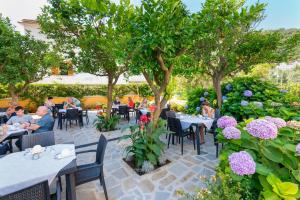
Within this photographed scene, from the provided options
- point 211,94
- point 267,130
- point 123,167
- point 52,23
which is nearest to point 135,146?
point 123,167

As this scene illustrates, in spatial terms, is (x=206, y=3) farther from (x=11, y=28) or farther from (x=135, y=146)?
(x=11, y=28)

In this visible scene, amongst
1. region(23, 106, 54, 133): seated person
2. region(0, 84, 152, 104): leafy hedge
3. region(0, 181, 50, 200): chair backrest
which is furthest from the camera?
region(0, 84, 152, 104): leafy hedge

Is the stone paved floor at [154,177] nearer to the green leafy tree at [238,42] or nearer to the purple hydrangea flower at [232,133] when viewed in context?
the purple hydrangea flower at [232,133]

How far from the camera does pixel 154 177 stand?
10.3 feet

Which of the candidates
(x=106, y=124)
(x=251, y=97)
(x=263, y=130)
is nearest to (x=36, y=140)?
(x=263, y=130)

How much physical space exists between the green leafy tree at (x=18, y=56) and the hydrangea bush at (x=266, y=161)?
7435mm

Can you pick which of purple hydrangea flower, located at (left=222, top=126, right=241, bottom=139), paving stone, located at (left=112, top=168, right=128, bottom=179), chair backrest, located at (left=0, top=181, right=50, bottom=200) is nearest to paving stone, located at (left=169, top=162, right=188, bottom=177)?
paving stone, located at (left=112, top=168, right=128, bottom=179)

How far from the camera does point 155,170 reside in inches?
132

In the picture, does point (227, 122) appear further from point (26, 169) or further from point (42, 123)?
point (42, 123)

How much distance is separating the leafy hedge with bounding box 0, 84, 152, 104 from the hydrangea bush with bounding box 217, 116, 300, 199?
1261cm

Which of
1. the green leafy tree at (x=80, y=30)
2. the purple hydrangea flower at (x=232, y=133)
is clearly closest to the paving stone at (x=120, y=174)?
the purple hydrangea flower at (x=232, y=133)

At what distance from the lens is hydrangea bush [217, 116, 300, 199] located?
4.48 feet

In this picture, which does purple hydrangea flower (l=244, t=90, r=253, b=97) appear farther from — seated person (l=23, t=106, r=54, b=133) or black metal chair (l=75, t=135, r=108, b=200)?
seated person (l=23, t=106, r=54, b=133)

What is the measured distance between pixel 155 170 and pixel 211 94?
17.4 ft
